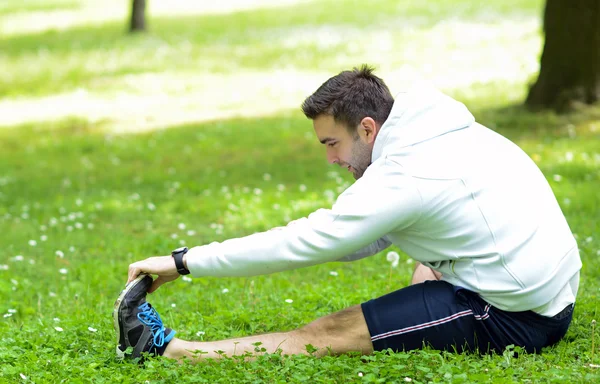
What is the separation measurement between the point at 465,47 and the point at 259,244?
16.0 metres

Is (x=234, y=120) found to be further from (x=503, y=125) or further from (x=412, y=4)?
(x=412, y=4)

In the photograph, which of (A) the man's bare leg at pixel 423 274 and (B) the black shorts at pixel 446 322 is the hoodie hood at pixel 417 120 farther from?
(A) the man's bare leg at pixel 423 274

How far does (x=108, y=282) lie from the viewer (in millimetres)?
6293

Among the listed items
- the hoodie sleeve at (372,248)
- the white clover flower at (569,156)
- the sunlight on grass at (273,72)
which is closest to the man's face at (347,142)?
the hoodie sleeve at (372,248)

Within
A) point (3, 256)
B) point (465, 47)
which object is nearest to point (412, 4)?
point (465, 47)

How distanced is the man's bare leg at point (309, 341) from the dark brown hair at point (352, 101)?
991 mm

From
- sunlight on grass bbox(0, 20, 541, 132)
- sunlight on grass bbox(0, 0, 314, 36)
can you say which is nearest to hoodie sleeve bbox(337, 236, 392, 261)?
sunlight on grass bbox(0, 20, 541, 132)

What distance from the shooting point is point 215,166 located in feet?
36.8

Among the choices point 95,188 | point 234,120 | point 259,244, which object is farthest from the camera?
point 234,120

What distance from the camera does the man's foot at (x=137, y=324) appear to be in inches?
161

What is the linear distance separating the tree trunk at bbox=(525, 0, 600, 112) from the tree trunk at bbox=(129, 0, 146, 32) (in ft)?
45.9

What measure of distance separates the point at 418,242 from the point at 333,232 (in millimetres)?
477

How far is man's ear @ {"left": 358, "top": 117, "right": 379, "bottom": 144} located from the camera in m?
4.08

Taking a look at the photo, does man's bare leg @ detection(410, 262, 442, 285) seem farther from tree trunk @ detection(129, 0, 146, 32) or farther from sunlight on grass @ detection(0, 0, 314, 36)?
sunlight on grass @ detection(0, 0, 314, 36)
